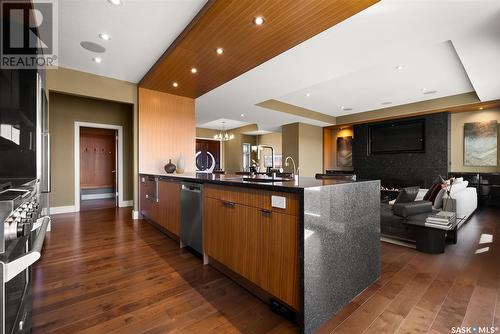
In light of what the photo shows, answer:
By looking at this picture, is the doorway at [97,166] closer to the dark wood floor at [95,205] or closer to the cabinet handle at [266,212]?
the dark wood floor at [95,205]

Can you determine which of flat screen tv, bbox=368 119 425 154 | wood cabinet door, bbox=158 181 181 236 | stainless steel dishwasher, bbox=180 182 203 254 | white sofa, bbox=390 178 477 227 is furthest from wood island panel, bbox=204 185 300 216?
flat screen tv, bbox=368 119 425 154

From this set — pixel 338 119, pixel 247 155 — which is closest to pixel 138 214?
pixel 338 119

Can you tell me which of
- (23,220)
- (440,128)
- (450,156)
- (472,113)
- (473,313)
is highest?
(472,113)

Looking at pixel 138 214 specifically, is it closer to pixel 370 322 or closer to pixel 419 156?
pixel 370 322

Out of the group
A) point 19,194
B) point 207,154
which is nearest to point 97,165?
point 207,154

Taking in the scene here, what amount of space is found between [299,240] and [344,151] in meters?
7.88

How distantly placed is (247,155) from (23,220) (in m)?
10.8

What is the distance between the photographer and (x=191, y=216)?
2438 mm

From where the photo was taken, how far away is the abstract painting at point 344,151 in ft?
27.1

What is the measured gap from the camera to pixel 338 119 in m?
8.06

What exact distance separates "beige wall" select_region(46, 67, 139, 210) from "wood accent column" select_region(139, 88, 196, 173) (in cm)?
16

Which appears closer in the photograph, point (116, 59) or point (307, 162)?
point (116, 59)

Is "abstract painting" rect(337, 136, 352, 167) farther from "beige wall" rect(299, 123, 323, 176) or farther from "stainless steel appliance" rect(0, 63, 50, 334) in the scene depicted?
"stainless steel appliance" rect(0, 63, 50, 334)

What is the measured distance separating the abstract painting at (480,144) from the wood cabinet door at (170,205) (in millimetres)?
7429
